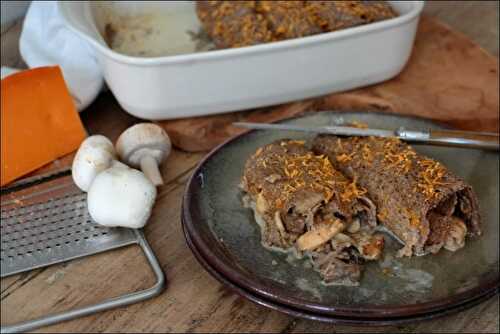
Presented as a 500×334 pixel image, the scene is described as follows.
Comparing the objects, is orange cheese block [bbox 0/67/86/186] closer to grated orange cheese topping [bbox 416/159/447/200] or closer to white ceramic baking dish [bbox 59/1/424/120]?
white ceramic baking dish [bbox 59/1/424/120]

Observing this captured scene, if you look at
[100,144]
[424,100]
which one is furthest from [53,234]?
[424,100]

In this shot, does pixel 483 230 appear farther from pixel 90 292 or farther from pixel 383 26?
pixel 90 292

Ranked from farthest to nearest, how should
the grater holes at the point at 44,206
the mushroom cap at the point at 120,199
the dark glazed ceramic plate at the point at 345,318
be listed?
1. the grater holes at the point at 44,206
2. the mushroom cap at the point at 120,199
3. the dark glazed ceramic plate at the point at 345,318

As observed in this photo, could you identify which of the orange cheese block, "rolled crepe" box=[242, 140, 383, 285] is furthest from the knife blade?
the orange cheese block

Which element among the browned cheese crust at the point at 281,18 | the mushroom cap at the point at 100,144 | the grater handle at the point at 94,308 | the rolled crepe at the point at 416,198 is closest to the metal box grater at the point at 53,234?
the grater handle at the point at 94,308

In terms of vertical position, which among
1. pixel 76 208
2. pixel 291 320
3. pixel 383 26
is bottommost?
pixel 291 320

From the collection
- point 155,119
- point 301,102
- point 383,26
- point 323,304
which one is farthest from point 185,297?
point 383,26

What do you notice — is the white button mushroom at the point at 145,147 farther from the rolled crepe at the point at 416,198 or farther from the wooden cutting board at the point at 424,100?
the rolled crepe at the point at 416,198
